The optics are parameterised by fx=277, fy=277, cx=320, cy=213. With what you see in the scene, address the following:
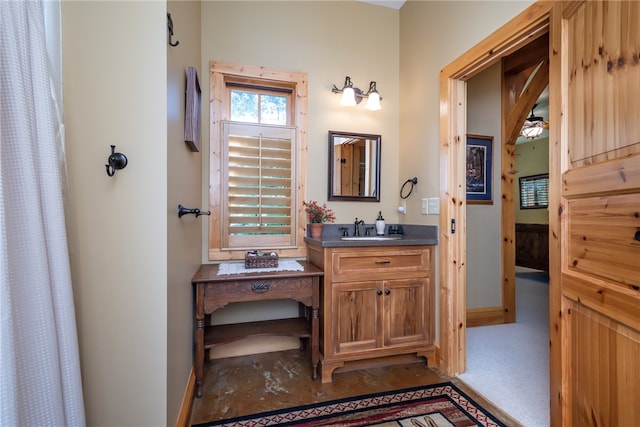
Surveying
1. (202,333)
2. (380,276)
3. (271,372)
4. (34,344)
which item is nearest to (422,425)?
(380,276)

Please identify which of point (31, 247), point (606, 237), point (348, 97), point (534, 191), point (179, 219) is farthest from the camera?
point (534, 191)

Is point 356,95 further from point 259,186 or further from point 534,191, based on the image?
point 534,191

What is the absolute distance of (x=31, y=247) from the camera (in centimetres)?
85

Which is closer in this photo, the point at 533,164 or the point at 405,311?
the point at 405,311

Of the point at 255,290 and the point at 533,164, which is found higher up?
the point at 533,164

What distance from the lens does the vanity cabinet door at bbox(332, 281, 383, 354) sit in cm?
195

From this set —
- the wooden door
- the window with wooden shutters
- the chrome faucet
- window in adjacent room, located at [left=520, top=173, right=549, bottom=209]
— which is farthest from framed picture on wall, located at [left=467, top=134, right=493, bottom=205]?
window in adjacent room, located at [left=520, top=173, right=549, bottom=209]

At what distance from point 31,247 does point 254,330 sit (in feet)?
4.83

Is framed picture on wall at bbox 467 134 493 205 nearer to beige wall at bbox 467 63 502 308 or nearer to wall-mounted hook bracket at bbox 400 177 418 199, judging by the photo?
beige wall at bbox 467 63 502 308

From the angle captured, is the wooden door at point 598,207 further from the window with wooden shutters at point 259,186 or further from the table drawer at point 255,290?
the window with wooden shutters at point 259,186

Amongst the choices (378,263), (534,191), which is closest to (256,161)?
(378,263)

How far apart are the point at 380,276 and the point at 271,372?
1069mm

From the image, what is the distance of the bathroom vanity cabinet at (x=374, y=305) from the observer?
1940 mm

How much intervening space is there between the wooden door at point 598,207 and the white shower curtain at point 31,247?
77.1 inches
